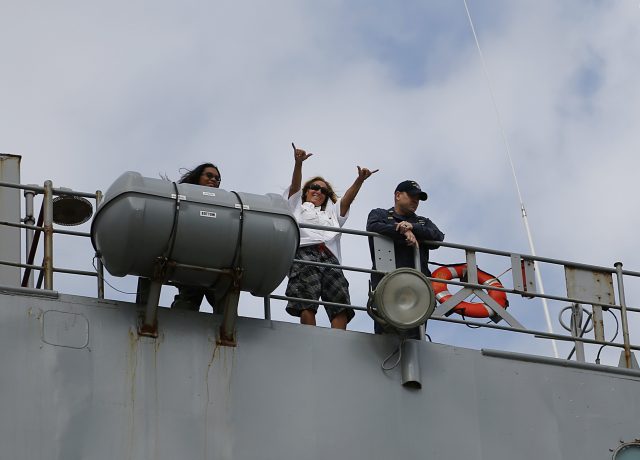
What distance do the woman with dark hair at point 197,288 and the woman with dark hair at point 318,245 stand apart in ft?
2.75

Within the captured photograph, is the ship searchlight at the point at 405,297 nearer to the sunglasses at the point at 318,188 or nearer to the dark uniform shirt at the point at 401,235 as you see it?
the dark uniform shirt at the point at 401,235

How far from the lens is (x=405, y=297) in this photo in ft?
33.1

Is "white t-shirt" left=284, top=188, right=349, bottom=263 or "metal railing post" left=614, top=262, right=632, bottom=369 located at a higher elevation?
"white t-shirt" left=284, top=188, right=349, bottom=263

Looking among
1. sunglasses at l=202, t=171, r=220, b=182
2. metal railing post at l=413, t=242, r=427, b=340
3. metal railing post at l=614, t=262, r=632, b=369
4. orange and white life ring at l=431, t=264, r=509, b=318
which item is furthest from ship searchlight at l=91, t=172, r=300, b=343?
metal railing post at l=614, t=262, r=632, b=369

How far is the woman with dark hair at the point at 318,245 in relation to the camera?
10.7 meters

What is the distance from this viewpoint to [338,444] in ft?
31.7

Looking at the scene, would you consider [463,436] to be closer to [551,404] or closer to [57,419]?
[551,404]

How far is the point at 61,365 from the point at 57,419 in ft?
1.33

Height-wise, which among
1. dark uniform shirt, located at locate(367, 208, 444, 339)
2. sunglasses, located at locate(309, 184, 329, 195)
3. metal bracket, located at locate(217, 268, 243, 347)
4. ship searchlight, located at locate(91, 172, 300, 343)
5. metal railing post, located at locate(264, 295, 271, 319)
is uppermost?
sunglasses, located at locate(309, 184, 329, 195)

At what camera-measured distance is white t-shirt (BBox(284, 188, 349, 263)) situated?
36.3 feet

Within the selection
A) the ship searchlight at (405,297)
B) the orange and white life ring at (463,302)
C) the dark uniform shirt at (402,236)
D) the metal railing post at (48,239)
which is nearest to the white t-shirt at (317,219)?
the dark uniform shirt at (402,236)

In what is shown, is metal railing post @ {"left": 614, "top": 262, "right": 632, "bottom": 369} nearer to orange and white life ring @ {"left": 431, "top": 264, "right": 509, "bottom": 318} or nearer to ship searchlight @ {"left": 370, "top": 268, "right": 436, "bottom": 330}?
orange and white life ring @ {"left": 431, "top": 264, "right": 509, "bottom": 318}

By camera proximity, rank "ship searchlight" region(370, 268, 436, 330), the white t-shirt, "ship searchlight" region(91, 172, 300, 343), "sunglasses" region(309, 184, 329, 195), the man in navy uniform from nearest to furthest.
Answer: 1. "ship searchlight" region(91, 172, 300, 343)
2. "ship searchlight" region(370, 268, 436, 330)
3. the man in navy uniform
4. the white t-shirt
5. "sunglasses" region(309, 184, 329, 195)

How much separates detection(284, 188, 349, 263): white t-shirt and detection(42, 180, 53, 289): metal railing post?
6.49 feet
